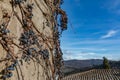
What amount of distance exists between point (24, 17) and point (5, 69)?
512 millimetres

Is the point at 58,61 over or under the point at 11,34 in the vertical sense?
under

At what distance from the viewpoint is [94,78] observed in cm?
2642

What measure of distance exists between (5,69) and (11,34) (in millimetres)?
280

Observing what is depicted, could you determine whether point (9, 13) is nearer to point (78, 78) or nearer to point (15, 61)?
point (15, 61)

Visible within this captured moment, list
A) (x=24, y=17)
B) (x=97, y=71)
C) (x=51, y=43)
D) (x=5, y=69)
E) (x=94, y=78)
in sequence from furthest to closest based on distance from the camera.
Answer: (x=97, y=71) → (x=94, y=78) → (x=51, y=43) → (x=24, y=17) → (x=5, y=69)

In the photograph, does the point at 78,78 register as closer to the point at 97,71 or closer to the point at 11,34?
the point at 97,71

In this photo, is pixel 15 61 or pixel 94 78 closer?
pixel 15 61

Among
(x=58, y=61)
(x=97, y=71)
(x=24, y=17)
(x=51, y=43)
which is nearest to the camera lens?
(x=24, y=17)

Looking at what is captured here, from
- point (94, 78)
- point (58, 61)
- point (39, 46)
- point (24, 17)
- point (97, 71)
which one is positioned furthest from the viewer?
point (97, 71)

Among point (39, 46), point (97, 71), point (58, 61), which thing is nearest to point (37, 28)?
point (39, 46)

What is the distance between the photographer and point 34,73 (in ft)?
6.97

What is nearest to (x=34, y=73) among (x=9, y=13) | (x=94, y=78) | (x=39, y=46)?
(x=39, y=46)

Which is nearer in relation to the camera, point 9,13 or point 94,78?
point 9,13

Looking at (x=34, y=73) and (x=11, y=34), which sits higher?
(x=11, y=34)
